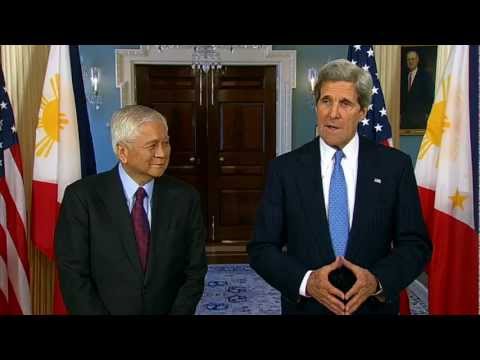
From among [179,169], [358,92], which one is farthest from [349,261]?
[179,169]

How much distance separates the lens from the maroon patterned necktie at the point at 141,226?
157 centimetres

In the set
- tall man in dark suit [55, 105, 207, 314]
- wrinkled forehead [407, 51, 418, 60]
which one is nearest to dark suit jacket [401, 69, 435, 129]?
wrinkled forehead [407, 51, 418, 60]

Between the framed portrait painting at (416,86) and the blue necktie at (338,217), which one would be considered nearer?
the blue necktie at (338,217)

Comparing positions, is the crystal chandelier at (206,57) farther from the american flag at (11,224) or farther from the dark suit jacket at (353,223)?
the dark suit jacket at (353,223)

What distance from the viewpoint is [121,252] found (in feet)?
5.05

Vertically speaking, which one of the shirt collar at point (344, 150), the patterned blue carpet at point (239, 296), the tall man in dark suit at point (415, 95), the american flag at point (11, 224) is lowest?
the patterned blue carpet at point (239, 296)

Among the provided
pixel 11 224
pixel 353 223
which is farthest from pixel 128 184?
pixel 11 224

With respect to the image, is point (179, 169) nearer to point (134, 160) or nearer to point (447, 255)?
point (447, 255)

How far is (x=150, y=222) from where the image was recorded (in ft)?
5.23

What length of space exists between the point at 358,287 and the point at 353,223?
19cm

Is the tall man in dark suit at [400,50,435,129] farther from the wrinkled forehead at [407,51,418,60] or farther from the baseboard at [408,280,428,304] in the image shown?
the baseboard at [408,280,428,304]

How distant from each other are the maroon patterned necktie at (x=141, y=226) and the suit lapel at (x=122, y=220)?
0.08 feet

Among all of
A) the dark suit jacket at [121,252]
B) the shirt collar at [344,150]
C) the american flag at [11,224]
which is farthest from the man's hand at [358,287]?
the american flag at [11,224]

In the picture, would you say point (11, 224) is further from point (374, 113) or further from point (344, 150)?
point (374, 113)
